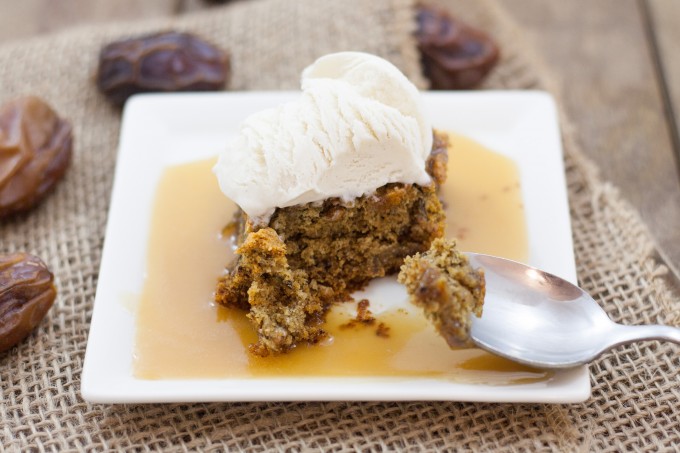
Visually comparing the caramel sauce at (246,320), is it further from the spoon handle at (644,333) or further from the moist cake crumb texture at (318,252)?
the spoon handle at (644,333)

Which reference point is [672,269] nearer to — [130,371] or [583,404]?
[583,404]

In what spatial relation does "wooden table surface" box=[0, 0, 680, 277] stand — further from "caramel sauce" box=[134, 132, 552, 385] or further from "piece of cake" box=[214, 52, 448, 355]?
"piece of cake" box=[214, 52, 448, 355]

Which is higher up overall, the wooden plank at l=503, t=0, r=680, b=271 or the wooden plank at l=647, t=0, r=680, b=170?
the wooden plank at l=647, t=0, r=680, b=170

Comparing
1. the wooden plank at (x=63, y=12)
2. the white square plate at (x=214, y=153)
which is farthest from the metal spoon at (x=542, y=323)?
the wooden plank at (x=63, y=12)

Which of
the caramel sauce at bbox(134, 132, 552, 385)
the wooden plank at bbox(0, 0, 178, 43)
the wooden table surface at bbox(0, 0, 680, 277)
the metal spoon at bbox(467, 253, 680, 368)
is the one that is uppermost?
the metal spoon at bbox(467, 253, 680, 368)

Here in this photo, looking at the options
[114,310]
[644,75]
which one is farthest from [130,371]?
[644,75]

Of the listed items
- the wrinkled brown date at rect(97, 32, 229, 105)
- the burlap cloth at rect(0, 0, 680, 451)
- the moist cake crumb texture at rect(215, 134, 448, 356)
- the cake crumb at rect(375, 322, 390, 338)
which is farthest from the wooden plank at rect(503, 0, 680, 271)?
the wrinkled brown date at rect(97, 32, 229, 105)

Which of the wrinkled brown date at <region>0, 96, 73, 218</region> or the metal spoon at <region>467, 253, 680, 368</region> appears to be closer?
the metal spoon at <region>467, 253, 680, 368</region>

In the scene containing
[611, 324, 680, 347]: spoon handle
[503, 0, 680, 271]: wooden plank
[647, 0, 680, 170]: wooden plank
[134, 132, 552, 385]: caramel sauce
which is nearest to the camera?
[611, 324, 680, 347]: spoon handle
